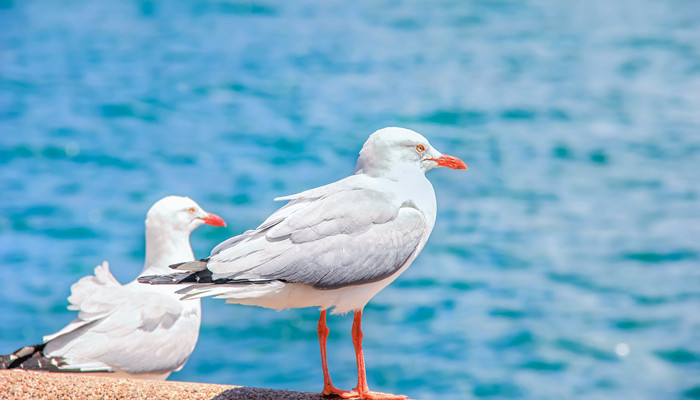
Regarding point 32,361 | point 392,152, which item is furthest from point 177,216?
point 392,152

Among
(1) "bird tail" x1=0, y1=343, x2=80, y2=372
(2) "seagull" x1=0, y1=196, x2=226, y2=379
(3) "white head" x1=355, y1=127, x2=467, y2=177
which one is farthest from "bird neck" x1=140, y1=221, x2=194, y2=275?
(3) "white head" x1=355, y1=127, x2=467, y2=177

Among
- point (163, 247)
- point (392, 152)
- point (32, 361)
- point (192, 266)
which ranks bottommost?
point (32, 361)

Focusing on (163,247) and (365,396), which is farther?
(163,247)

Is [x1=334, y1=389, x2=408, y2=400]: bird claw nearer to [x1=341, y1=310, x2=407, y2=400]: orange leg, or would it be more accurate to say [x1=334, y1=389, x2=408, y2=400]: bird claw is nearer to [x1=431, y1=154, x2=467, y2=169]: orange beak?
[x1=341, y1=310, x2=407, y2=400]: orange leg

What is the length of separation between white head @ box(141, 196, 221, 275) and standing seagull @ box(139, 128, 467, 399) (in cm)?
197

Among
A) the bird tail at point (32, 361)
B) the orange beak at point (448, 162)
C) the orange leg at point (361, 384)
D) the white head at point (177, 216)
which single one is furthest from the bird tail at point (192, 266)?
the white head at point (177, 216)

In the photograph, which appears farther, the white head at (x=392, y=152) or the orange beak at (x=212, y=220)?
the orange beak at (x=212, y=220)

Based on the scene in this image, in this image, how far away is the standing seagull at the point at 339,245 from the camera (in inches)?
111

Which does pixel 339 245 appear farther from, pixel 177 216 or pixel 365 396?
pixel 177 216

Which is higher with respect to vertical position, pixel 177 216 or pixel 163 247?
pixel 177 216

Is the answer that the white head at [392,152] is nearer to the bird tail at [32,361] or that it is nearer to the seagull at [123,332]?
the seagull at [123,332]

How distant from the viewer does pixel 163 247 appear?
498 centimetres

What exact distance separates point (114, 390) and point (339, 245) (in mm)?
1036

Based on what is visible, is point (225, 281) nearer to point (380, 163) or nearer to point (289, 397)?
point (289, 397)
